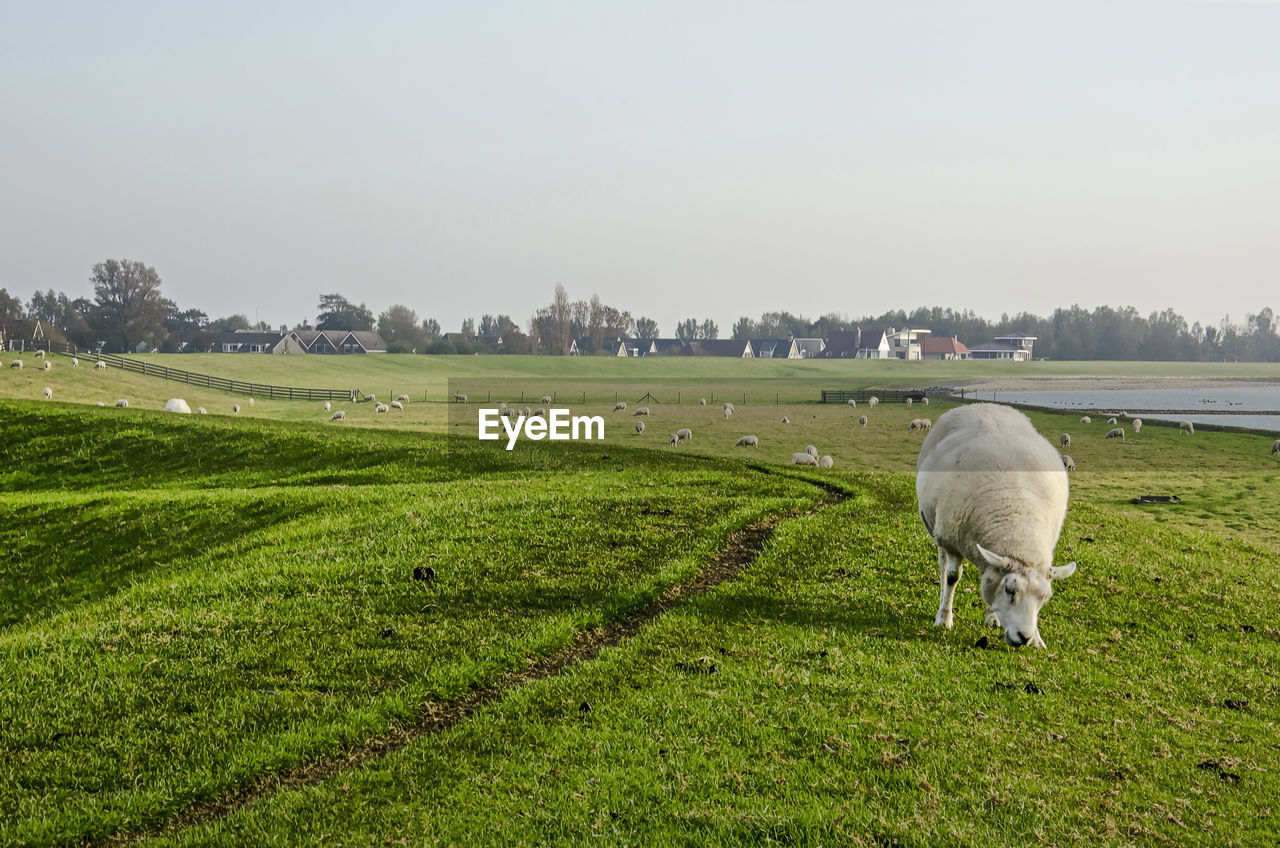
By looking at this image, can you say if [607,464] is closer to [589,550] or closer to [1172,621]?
[589,550]

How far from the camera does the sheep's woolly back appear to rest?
1109 centimetres

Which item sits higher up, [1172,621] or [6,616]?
[1172,621]

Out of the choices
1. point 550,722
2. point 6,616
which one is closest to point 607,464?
point 6,616

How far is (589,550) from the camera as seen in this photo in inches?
642

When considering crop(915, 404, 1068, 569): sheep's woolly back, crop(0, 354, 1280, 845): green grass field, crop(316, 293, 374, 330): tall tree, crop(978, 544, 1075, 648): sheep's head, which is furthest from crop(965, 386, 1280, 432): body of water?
crop(316, 293, 374, 330): tall tree

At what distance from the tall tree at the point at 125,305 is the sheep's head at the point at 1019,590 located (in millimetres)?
184225

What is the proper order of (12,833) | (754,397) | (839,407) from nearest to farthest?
(12,833) < (839,407) < (754,397)

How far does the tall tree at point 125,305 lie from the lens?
16088cm

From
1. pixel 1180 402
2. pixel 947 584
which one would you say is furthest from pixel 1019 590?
pixel 1180 402

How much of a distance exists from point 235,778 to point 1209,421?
84.4 metres

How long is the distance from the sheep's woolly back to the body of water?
67290 millimetres

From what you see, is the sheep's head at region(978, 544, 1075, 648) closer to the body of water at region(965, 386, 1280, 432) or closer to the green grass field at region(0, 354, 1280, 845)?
the green grass field at region(0, 354, 1280, 845)

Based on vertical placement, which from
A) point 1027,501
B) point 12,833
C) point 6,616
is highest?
point 1027,501

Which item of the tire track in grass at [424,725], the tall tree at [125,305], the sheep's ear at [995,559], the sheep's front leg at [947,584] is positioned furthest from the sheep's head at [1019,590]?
the tall tree at [125,305]
